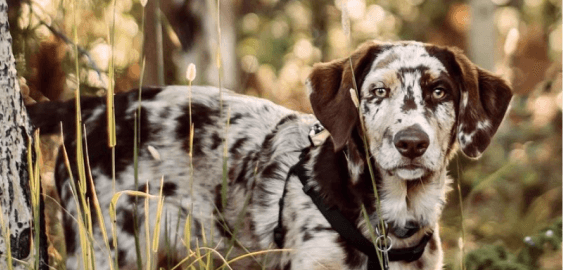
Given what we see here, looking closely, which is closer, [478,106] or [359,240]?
[359,240]

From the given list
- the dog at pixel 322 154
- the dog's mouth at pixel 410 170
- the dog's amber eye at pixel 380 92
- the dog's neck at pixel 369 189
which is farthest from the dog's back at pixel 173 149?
the dog's mouth at pixel 410 170

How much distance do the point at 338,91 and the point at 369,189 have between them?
0.46 m

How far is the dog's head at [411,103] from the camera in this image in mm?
2834

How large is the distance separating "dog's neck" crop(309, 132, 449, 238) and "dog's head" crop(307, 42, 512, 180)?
13 centimetres

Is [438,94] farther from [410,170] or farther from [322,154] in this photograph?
[322,154]

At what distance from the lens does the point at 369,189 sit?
3.13 meters

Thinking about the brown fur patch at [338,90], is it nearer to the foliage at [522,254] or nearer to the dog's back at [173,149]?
the dog's back at [173,149]

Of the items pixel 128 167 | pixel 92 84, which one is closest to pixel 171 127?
pixel 128 167

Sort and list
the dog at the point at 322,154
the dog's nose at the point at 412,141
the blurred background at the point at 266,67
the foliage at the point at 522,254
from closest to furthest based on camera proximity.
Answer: the dog's nose at the point at 412,141, the dog at the point at 322,154, the blurred background at the point at 266,67, the foliage at the point at 522,254

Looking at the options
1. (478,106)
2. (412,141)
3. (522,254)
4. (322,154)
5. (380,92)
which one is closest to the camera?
(412,141)

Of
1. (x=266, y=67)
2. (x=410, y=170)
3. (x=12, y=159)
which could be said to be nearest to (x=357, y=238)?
(x=410, y=170)

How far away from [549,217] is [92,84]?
385 cm

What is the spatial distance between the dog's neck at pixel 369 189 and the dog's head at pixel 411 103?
13 centimetres

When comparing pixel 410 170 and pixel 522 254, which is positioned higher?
pixel 410 170
